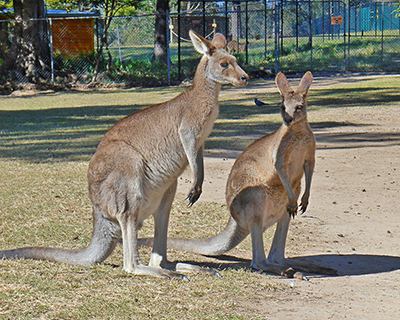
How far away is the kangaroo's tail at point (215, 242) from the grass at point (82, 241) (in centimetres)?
8

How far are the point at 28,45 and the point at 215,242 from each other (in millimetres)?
14842

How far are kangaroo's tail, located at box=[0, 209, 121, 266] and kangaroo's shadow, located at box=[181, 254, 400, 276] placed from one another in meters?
0.65

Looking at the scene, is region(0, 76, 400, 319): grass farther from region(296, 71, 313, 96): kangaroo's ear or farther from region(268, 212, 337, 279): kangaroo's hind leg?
region(296, 71, 313, 96): kangaroo's ear

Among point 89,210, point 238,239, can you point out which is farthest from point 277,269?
point 89,210

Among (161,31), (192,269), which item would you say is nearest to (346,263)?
(192,269)

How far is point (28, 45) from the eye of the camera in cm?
1691

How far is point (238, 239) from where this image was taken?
349 centimetres

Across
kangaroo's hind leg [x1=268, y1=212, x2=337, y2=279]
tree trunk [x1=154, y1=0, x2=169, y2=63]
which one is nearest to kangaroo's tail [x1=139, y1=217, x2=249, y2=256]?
kangaroo's hind leg [x1=268, y1=212, x2=337, y2=279]

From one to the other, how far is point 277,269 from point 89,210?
2.09 metres

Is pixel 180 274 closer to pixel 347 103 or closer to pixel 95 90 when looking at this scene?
pixel 347 103

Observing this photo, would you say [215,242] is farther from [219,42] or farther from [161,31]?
[161,31]

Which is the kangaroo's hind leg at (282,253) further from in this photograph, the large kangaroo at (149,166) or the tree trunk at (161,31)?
the tree trunk at (161,31)

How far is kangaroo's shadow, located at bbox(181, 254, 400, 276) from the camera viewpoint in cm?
351

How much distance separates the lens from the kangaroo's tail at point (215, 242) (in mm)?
3451
